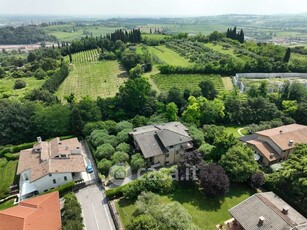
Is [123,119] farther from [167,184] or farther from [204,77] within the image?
[204,77]

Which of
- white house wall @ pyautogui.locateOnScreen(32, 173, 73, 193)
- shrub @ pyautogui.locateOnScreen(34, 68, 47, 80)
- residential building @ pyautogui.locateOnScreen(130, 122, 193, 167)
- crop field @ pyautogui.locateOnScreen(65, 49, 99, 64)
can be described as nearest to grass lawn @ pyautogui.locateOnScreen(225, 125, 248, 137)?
residential building @ pyautogui.locateOnScreen(130, 122, 193, 167)

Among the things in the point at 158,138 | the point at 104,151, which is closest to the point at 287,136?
the point at 158,138

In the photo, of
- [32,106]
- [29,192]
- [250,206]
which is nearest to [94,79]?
[32,106]

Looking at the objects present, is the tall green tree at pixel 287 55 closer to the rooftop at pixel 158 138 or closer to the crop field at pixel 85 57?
the rooftop at pixel 158 138

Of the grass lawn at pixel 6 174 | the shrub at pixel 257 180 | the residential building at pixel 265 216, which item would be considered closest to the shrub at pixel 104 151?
the grass lawn at pixel 6 174

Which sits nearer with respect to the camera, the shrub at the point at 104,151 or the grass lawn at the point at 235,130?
the shrub at the point at 104,151

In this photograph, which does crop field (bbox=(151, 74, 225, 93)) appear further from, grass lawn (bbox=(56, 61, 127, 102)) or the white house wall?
the white house wall
